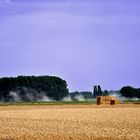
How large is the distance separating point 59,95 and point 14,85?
44.2ft

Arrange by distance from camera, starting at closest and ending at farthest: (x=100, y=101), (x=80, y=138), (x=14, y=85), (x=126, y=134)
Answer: (x=80, y=138) < (x=126, y=134) < (x=100, y=101) < (x=14, y=85)

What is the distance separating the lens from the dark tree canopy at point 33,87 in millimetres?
130500

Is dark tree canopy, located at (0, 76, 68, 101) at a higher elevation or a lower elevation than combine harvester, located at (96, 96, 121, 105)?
higher

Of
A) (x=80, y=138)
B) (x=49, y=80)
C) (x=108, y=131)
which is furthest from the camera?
(x=49, y=80)

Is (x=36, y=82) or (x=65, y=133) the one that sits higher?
(x=36, y=82)

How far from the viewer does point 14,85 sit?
135125 mm

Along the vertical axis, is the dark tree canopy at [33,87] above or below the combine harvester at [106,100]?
above

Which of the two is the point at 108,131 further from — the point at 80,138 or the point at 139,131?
the point at 80,138

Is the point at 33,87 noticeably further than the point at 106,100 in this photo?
Yes

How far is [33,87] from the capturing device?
13638cm

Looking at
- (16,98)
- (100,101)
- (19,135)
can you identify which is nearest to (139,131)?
(19,135)

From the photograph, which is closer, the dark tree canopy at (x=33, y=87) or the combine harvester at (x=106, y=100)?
the combine harvester at (x=106, y=100)

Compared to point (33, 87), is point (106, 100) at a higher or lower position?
lower

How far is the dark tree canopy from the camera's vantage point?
130 metres
